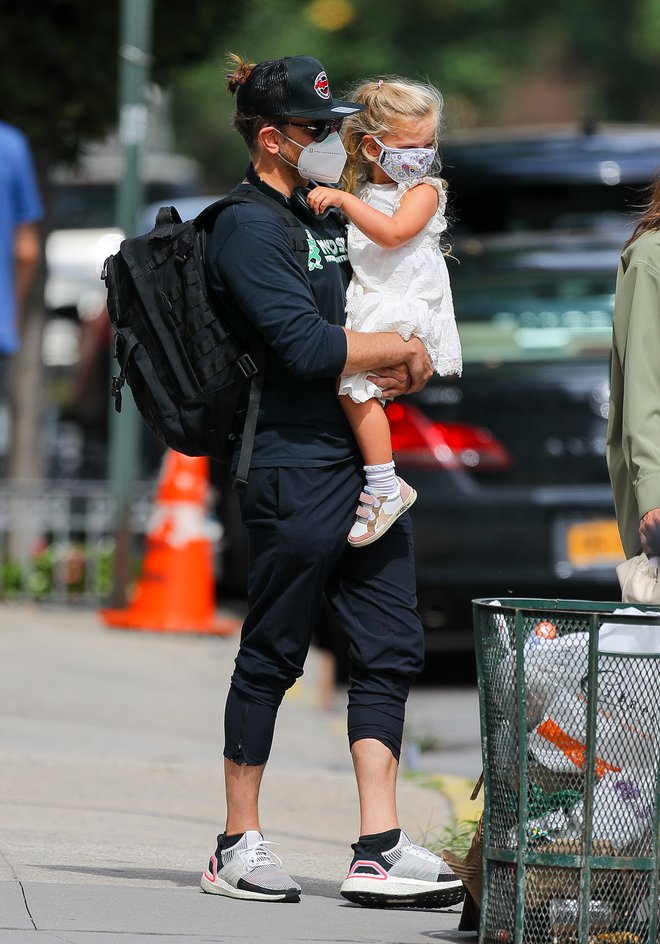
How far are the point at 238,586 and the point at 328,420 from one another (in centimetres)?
615

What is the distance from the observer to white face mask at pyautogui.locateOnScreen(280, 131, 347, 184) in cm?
383

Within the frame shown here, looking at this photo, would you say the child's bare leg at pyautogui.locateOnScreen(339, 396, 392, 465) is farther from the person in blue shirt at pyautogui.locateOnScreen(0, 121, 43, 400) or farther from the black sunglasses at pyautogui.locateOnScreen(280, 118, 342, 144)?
the person in blue shirt at pyautogui.locateOnScreen(0, 121, 43, 400)

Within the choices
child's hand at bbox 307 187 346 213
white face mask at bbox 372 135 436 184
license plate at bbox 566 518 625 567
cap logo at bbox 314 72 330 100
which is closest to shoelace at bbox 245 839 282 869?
child's hand at bbox 307 187 346 213

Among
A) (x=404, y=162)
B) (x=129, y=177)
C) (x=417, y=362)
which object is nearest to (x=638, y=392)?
(x=417, y=362)

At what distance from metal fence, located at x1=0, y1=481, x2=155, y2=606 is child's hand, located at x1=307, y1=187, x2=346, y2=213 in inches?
209

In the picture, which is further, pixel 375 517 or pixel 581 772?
pixel 375 517

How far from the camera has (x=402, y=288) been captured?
389cm

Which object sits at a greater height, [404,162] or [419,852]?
[404,162]

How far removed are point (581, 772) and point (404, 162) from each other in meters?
1.44

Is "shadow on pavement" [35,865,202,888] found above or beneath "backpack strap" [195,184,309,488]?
beneath

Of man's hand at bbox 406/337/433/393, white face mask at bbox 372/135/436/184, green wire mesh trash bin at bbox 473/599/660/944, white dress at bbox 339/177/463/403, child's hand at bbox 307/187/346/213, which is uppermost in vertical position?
white face mask at bbox 372/135/436/184

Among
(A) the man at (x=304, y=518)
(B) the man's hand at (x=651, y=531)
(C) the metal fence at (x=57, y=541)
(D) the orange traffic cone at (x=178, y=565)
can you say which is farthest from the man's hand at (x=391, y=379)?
(C) the metal fence at (x=57, y=541)

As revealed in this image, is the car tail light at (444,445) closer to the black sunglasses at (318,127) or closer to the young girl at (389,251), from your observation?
the young girl at (389,251)

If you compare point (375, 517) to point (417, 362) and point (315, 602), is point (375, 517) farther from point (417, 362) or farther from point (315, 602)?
point (417, 362)
